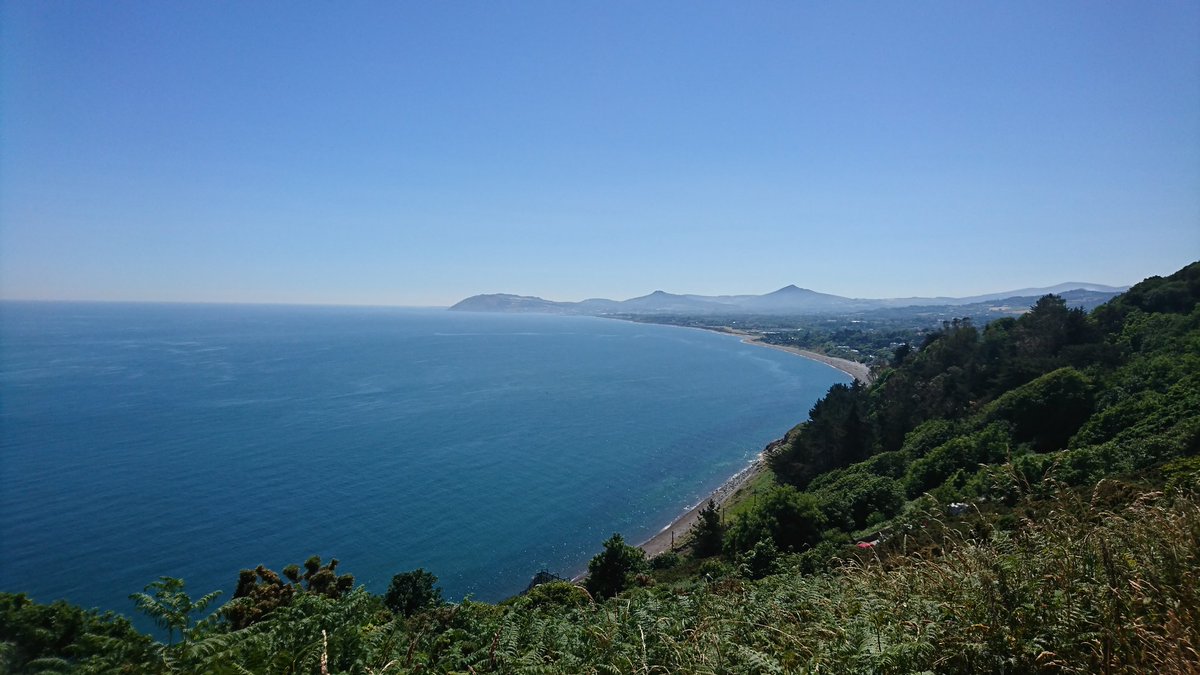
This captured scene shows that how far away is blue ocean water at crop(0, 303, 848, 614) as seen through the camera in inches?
1027

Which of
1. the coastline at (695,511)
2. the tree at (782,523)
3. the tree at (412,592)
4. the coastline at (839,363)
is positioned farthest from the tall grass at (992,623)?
the coastline at (839,363)

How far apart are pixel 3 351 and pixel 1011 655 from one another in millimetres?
129072

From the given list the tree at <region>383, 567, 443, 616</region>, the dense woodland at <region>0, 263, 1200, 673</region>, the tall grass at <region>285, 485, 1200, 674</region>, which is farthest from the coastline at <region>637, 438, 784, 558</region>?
the tall grass at <region>285, 485, 1200, 674</region>

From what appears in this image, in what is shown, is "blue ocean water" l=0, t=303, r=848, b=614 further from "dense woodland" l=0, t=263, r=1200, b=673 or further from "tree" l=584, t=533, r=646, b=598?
"dense woodland" l=0, t=263, r=1200, b=673

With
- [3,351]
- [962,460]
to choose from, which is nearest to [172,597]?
[962,460]

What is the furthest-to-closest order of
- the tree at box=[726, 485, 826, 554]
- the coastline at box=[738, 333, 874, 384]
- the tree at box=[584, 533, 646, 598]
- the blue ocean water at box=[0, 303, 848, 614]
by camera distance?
the coastline at box=[738, 333, 874, 384] → the blue ocean water at box=[0, 303, 848, 614] → the tree at box=[726, 485, 826, 554] → the tree at box=[584, 533, 646, 598]

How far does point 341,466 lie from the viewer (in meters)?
38.2

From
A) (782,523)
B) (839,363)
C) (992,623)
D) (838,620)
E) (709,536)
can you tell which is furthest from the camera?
(839,363)

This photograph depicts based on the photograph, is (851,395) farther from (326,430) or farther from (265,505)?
(326,430)

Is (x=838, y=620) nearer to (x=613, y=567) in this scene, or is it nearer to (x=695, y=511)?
(x=613, y=567)

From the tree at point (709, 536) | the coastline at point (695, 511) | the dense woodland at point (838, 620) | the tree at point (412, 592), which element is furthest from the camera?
the coastline at point (695, 511)

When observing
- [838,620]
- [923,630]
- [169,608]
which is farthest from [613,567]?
[923,630]

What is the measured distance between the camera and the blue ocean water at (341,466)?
2609 cm

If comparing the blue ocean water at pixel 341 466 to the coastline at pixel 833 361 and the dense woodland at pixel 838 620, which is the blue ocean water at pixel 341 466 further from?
the dense woodland at pixel 838 620
